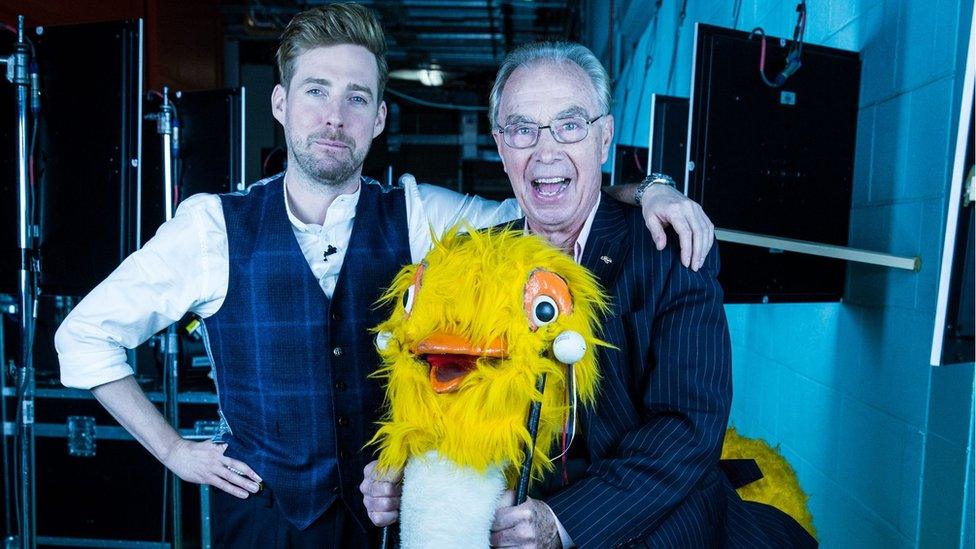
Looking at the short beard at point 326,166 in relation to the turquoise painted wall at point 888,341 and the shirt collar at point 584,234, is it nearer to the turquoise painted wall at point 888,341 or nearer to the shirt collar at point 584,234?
the shirt collar at point 584,234

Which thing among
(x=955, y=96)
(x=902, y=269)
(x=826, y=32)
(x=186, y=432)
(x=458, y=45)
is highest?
(x=458, y=45)

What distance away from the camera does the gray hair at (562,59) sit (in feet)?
4.35

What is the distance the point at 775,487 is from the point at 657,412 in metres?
0.53

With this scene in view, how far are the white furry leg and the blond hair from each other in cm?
99

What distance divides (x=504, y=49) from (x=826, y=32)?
21.4 ft

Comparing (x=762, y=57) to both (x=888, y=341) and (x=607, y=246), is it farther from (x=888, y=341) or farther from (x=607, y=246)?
(x=607, y=246)

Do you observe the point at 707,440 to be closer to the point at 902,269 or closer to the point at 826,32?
the point at 902,269

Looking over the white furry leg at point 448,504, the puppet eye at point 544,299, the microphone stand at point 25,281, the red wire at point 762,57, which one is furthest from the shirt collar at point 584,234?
the microphone stand at point 25,281

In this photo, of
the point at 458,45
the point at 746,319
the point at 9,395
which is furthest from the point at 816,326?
the point at 458,45

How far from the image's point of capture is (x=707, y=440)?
1.17 meters

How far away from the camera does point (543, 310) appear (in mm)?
1081

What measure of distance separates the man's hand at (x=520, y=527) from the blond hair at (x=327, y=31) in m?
1.08

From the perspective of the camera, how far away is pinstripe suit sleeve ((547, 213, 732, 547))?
1.14 meters

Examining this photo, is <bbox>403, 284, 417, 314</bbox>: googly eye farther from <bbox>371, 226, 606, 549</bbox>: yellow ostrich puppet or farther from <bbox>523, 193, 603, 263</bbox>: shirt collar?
<bbox>523, 193, 603, 263</bbox>: shirt collar
